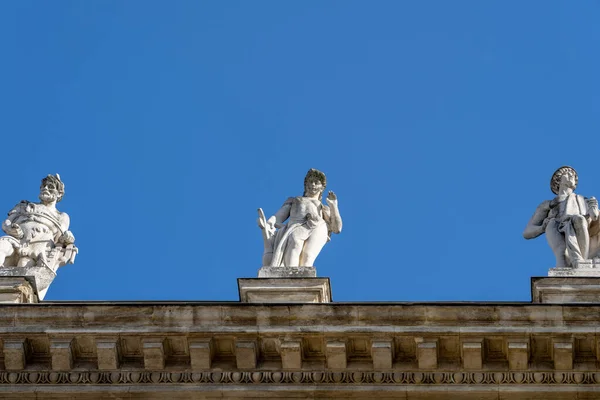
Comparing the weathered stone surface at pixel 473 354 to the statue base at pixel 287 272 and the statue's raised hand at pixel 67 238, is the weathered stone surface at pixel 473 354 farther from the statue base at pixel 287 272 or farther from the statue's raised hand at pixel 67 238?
the statue's raised hand at pixel 67 238

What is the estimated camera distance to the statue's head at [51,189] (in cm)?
2770

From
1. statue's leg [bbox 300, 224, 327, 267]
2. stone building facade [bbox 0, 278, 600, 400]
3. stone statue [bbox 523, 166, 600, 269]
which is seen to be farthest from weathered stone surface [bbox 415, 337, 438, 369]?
statue's leg [bbox 300, 224, 327, 267]

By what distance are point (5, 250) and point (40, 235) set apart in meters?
0.84

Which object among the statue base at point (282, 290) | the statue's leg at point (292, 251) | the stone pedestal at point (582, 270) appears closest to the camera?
the statue base at point (282, 290)

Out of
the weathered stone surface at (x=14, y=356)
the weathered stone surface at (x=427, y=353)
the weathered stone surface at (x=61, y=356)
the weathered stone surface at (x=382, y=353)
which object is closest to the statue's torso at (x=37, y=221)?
the weathered stone surface at (x=14, y=356)

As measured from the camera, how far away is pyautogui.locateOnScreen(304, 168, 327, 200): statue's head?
89.9 feet

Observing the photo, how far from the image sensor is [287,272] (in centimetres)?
2520

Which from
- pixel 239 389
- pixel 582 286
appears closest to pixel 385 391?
pixel 239 389

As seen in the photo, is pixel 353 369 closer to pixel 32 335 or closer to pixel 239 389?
pixel 239 389

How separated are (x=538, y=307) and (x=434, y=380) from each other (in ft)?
5.89

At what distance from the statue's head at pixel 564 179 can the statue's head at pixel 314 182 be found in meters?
3.75

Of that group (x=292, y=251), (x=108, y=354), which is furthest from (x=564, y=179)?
(x=108, y=354)

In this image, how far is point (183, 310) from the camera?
23578 millimetres

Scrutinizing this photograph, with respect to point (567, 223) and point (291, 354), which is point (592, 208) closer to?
point (567, 223)
